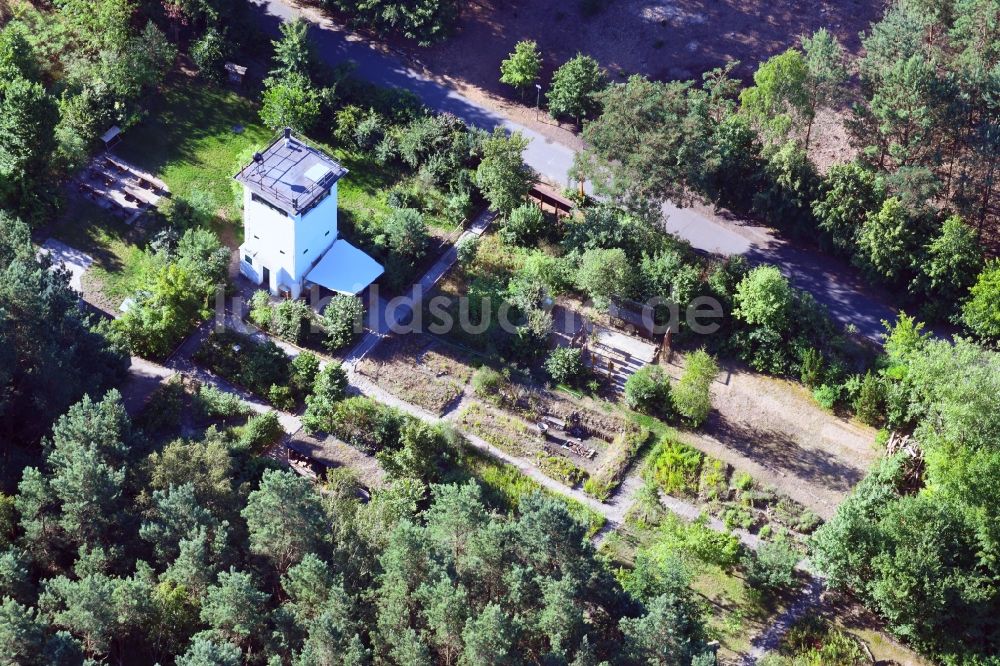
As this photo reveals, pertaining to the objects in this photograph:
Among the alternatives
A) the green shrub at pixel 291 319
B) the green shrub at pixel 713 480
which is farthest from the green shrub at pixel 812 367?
the green shrub at pixel 291 319

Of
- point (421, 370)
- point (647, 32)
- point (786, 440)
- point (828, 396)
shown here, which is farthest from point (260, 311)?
point (647, 32)

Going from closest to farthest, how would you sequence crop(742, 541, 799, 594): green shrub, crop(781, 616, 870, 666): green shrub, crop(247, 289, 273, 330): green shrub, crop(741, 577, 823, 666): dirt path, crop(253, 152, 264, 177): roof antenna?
crop(781, 616, 870, 666): green shrub, crop(741, 577, 823, 666): dirt path, crop(742, 541, 799, 594): green shrub, crop(253, 152, 264, 177): roof antenna, crop(247, 289, 273, 330): green shrub

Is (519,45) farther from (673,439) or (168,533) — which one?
(168,533)

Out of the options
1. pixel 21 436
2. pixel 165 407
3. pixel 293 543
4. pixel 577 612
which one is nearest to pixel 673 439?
pixel 577 612

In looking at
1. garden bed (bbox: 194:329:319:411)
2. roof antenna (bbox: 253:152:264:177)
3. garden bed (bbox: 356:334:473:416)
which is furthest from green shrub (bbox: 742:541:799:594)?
roof antenna (bbox: 253:152:264:177)

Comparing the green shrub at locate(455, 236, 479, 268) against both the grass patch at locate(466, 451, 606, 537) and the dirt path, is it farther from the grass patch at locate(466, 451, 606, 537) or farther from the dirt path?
the dirt path

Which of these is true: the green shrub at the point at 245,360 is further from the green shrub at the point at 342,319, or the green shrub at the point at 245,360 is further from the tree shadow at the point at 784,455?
the tree shadow at the point at 784,455
